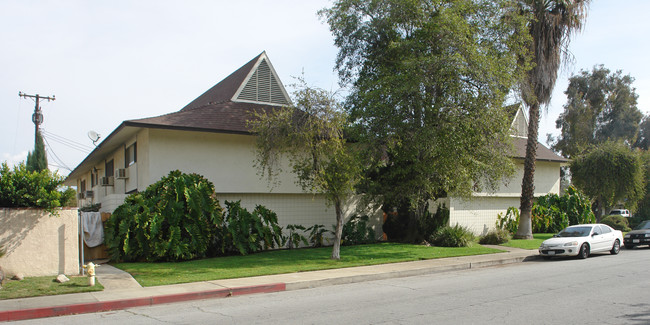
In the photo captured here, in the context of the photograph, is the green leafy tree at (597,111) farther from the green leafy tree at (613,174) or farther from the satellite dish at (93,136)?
the satellite dish at (93,136)

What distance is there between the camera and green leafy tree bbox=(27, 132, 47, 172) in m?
36.3

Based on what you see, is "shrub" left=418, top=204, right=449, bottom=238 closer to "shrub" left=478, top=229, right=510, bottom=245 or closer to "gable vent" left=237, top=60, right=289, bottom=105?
"shrub" left=478, top=229, right=510, bottom=245

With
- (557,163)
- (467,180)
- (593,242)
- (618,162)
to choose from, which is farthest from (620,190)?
(467,180)

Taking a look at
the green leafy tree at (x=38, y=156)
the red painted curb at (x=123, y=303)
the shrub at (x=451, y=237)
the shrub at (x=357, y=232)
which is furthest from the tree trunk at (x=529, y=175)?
the green leafy tree at (x=38, y=156)

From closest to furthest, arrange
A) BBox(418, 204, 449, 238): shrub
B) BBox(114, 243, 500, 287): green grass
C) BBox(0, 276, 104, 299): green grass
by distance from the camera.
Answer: BBox(0, 276, 104, 299): green grass < BBox(114, 243, 500, 287): green grass < BBox(418, 204, 449, 238): shrub

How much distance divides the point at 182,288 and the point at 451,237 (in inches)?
501

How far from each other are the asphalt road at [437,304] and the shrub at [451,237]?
6.95m

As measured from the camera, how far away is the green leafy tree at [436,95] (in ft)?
53.2

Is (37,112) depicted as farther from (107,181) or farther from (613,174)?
(613,174)

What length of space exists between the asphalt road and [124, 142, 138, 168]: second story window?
10.4 metres

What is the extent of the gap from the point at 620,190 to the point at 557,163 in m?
4.30

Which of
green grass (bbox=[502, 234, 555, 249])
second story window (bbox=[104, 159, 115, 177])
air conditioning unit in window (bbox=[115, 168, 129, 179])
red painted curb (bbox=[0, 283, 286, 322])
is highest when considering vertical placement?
second story window (bbox=[104, 159, 115, 177])

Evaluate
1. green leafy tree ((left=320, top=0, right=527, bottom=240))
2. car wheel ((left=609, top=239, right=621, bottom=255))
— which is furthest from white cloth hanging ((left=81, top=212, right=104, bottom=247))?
car wheel ((left=609, top=239, right=621, bottom=255))

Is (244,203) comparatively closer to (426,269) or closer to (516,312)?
(426,269)
